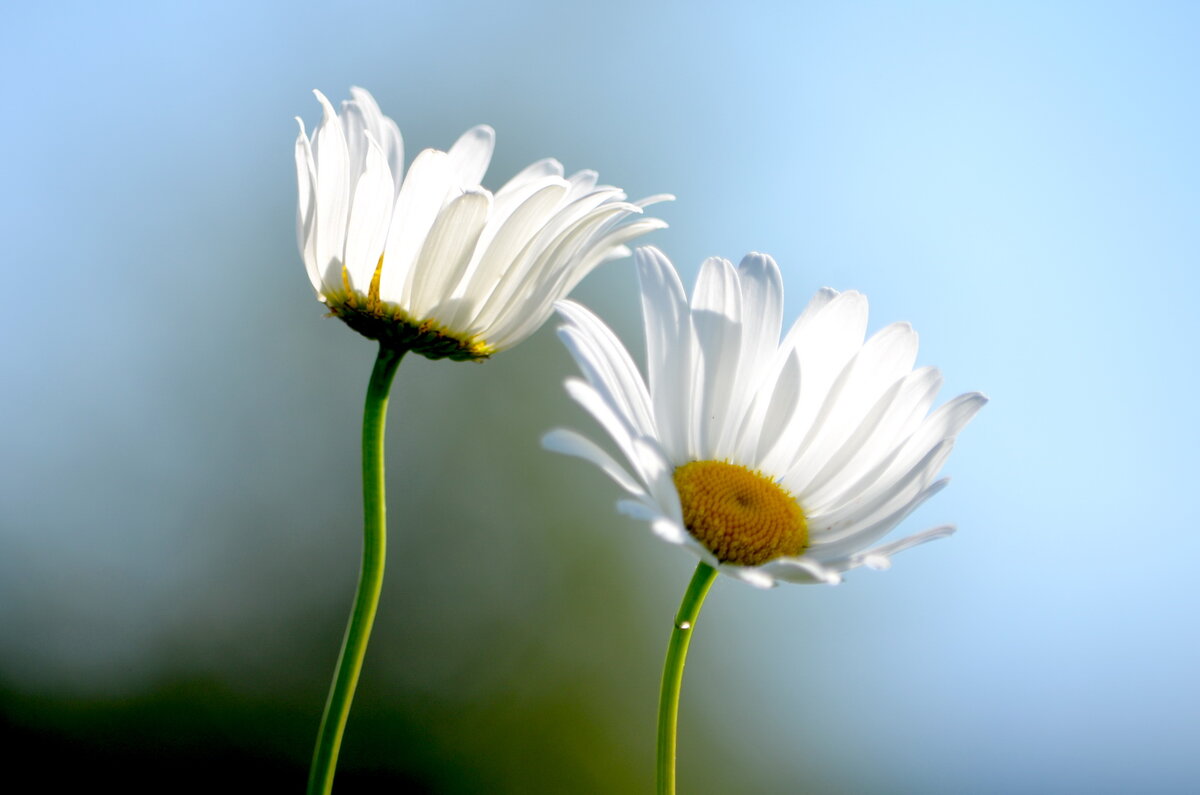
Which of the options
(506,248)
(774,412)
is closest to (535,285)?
(506,248)

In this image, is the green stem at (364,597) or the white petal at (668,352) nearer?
the green stem at (364,597)

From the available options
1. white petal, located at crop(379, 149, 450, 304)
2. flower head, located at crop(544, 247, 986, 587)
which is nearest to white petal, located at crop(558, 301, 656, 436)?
flower head, located at crop(544, 247, 986, 587)

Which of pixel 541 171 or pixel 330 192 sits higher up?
pixel 541 171

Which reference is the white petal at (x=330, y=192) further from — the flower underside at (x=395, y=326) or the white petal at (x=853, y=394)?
the white petal at (x=853, y=394)

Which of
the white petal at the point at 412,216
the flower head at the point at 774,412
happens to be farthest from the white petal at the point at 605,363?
the white petal at the point at 412,216

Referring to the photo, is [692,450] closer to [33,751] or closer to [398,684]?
[398,684]

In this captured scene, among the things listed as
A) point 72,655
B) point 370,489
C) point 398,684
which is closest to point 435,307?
point 370,489

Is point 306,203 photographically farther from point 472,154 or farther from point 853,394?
point 853,394
